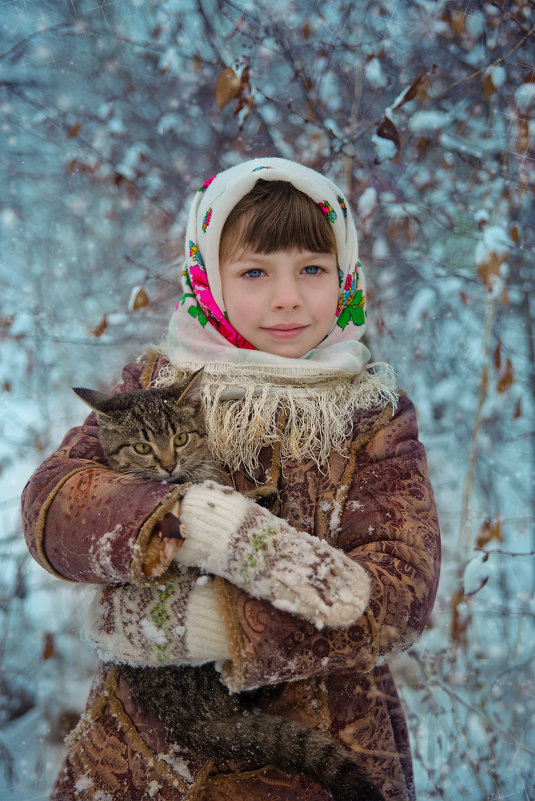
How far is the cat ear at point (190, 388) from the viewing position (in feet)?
4.48

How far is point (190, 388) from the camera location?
138cm

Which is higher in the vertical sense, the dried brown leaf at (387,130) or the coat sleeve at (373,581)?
the dried brown leaf at (387,130)

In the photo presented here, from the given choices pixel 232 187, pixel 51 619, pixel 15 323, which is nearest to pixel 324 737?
pixel 232 187

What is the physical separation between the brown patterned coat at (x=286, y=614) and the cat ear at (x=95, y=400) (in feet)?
0.45

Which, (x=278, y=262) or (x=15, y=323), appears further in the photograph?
(x=15, y=323)

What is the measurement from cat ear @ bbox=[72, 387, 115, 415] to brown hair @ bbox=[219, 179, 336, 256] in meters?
0.53

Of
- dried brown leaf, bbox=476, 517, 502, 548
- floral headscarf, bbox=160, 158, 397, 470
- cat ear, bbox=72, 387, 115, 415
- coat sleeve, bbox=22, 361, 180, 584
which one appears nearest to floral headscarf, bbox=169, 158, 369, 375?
floral headscarf, bbox=160, 158, 397, 470

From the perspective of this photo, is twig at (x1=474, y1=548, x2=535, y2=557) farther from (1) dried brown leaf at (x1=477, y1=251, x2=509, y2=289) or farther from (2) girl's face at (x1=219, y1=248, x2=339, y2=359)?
(2) girl's face at (x1=219, y1=248, x2=339, y2=359)

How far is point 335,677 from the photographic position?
1274 mm

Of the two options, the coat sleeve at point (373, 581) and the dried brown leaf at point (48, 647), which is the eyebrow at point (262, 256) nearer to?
the coat sleeve at point (373, 581)

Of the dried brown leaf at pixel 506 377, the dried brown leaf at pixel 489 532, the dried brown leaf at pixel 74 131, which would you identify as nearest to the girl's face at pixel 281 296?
the dried brown leaf at pixel 506 377

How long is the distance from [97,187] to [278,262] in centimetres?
137

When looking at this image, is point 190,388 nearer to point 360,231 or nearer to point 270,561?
point 270,561

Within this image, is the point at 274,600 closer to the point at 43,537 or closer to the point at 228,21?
the point at 43,537
